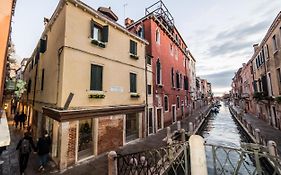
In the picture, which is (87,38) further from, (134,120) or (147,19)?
(147,19)

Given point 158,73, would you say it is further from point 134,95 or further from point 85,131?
point 85,131

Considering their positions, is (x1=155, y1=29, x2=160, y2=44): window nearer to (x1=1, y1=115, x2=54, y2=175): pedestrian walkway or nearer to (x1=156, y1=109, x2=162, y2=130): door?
(x1=156, y1=109, x2=162, y2=130): door

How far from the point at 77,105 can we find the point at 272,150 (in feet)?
36.1

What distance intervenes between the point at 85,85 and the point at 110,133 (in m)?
3.55

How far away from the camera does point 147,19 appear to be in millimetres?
15297

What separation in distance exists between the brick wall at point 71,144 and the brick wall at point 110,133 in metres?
1.59

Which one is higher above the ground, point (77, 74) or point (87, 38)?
point (87, 38)

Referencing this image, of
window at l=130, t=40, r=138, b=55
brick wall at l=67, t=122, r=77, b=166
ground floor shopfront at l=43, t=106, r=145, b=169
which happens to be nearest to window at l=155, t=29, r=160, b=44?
window at l=130, t=40, r=138, b=55

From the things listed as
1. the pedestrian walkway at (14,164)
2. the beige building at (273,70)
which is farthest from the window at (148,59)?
the beige building at (273,70)

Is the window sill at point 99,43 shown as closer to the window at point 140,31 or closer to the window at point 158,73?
the window at point 140,31

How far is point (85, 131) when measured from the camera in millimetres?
8828

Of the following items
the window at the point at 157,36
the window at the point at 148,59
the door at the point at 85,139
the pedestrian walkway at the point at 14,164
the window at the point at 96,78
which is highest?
the window at the point at 157,36

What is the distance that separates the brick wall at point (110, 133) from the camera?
905cm

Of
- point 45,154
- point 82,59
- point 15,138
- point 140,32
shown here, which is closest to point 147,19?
point 140,32
